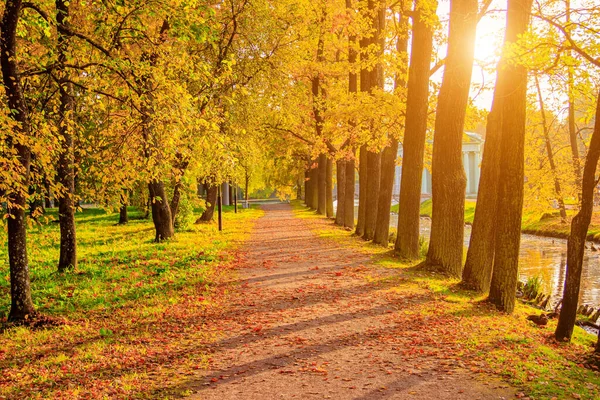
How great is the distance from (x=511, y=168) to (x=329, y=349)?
4849mm

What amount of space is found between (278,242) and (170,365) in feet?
47.5

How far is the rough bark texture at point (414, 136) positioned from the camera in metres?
14.4

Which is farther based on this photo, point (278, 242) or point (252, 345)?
point (278, 242)

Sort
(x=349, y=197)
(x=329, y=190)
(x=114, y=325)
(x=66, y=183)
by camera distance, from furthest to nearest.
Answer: (x=329, y=190) → (x=349, y=197) → (x=66, y=183) → (x=114, y=325)

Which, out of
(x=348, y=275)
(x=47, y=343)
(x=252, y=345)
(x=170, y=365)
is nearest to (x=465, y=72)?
(x=348, y=275)

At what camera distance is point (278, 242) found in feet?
68.9

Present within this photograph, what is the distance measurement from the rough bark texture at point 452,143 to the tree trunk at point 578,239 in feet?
15.5

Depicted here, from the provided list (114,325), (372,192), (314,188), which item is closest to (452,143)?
(114,325)

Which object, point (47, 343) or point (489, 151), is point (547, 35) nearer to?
point (489, 151)

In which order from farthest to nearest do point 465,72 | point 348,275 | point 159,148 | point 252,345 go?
point 348,275 < point 465,72 < point 159,148 < point 252,345

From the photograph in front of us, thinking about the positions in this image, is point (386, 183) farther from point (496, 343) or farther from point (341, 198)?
point (496, 343)

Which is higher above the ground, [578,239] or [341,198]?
[578,239]

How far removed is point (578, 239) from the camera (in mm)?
7539

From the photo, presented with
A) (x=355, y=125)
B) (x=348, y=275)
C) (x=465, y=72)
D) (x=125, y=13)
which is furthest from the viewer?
(x=355, y=125)
